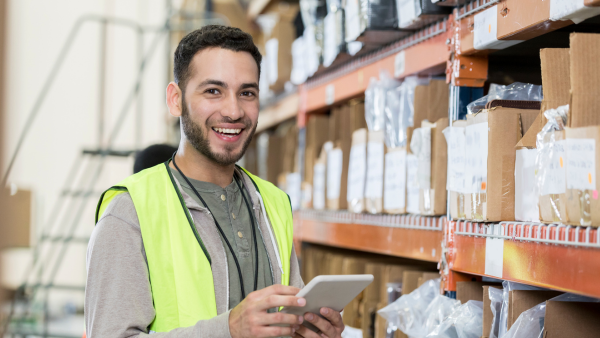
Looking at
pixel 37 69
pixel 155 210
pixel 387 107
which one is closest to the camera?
pixel 155 210

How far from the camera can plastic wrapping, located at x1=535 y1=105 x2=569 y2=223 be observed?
1267 millimetres

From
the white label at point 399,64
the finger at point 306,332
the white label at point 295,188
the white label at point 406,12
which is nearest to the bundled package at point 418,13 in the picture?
the white label at point 406,12

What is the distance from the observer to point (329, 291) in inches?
52.7

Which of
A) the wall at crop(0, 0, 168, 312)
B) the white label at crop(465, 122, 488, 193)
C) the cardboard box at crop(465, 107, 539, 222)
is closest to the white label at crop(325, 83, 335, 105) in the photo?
the white label at crop(465, 122, 488, 193)

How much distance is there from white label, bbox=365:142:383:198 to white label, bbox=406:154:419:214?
8.0 inches

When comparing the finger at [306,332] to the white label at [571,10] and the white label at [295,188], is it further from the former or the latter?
the white label at [295,188]

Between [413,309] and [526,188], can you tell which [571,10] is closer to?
[526,188]

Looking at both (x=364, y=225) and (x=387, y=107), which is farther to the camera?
(x=364, y=225)

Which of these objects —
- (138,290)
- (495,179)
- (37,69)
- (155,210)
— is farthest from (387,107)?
(37,69)

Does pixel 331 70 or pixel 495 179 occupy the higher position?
pixel 331 70

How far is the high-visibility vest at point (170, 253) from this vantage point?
1.43m

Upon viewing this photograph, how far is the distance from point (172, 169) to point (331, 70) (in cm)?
150

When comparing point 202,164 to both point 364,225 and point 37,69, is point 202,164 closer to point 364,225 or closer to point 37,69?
point 364,225

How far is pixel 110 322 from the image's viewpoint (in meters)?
1.34
